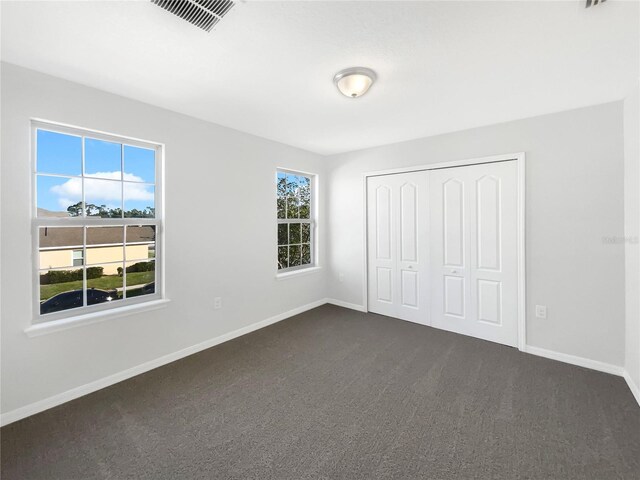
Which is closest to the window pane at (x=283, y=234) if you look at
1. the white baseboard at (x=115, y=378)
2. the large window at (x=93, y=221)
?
the white baseboard at (x=115, y=378)

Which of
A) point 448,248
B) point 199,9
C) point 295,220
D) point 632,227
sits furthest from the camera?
point 295,220

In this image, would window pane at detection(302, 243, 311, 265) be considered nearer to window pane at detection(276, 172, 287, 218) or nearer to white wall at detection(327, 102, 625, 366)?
window pane at detection(276, 172, 287, 218)

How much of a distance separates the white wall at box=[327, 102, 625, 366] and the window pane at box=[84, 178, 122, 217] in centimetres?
313

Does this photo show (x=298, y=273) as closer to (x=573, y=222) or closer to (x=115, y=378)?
(x=115, y=378)

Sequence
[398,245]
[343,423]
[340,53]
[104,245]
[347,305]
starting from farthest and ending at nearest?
[347,305], [398,245], [104,245], [343,423], [340,53]

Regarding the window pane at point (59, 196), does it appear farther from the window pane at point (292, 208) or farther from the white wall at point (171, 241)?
the window pane at point (292, 208)

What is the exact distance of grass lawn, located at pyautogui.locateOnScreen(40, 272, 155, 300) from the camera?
2.27 meters

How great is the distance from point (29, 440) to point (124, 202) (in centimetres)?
185

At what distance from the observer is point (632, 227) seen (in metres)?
2.43

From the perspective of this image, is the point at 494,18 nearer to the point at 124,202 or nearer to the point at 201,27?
the point at 201,27

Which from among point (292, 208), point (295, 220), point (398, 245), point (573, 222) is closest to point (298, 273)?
point (295, 220)

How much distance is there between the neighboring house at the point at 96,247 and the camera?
89.1 inches

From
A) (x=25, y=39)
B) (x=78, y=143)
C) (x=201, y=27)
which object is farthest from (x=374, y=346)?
(x=25, y=39)

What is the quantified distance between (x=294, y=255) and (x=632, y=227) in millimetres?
3744
